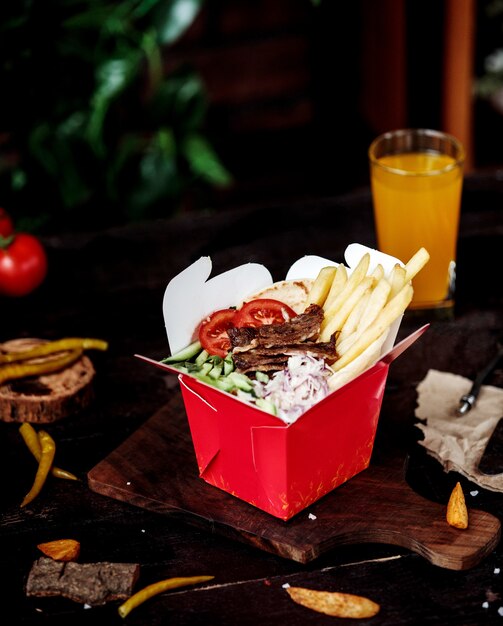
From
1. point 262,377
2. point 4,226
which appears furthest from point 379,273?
point 4,226

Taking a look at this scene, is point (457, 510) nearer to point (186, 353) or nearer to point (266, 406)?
point (266, 406)

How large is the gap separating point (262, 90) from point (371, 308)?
3.87 metres

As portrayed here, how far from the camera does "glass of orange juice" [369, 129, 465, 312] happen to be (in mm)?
2186

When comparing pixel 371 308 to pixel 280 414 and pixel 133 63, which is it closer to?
pixel 280 414

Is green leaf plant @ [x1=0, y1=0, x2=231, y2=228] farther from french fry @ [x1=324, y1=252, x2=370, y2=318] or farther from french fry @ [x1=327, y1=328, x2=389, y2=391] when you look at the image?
french fry @ [x1=327, y1=328, x2=389, y2=391]

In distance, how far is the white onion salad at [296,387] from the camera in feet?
4.91

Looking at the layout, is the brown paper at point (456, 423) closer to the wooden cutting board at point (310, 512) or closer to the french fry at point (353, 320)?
the wooden cutting board at point (310, 512)

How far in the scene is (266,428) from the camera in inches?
59.4

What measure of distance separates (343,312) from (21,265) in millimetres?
1140

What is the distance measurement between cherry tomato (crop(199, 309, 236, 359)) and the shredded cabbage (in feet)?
0.46

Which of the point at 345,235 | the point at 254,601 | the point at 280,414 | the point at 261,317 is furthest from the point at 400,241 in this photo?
the point at 254,601

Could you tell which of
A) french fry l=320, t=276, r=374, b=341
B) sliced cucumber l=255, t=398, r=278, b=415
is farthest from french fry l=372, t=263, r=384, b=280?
sliced cucumber l=255, t=398, r=278, b=415

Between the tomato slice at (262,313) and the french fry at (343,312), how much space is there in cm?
9

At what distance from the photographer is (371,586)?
1.48 metres
